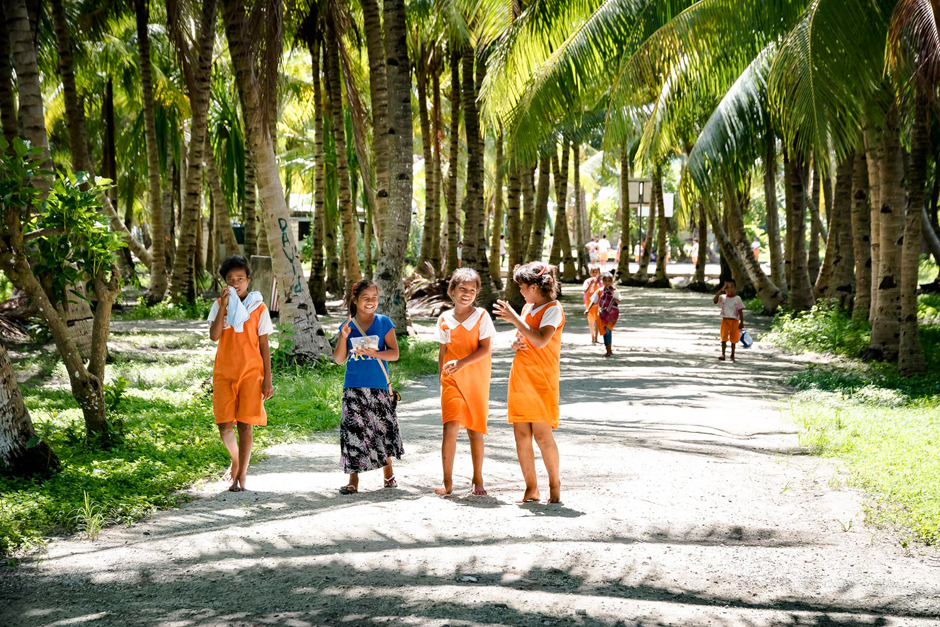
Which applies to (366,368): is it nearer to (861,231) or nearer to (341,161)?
(861,231)

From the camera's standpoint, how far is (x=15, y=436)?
5.67m

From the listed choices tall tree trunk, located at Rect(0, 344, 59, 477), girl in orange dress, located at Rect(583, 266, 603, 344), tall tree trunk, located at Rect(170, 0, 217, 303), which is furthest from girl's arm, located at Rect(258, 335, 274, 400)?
tall tree trunk, located at Rect(170, 0, 217, 303)

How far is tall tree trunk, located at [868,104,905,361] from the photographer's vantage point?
1232 centimetres

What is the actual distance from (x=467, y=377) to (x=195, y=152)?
13652mm

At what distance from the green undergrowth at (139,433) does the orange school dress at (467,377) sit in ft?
6.33

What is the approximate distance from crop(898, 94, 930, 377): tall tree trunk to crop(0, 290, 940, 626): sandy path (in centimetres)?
499

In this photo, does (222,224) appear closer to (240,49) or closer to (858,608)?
(240,49)

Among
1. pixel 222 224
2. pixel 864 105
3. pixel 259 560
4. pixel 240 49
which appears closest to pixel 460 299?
pixel 259 560

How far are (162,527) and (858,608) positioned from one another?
3783mm

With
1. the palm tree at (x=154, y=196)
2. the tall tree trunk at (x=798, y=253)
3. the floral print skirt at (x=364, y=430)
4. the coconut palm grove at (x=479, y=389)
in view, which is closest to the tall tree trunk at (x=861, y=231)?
the coconut palm grove at (x=479, y=389)

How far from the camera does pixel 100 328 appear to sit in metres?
Answer: 6.81

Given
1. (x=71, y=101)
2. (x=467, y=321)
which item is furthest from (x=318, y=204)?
(x=467, y=321)

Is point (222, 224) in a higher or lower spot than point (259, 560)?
higher

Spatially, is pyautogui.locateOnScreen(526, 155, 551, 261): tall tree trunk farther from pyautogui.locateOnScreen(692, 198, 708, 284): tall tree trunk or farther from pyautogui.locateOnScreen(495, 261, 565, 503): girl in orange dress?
pyautogui.locateOnScreen(495, 261, 565, 503): girl in orange dress
